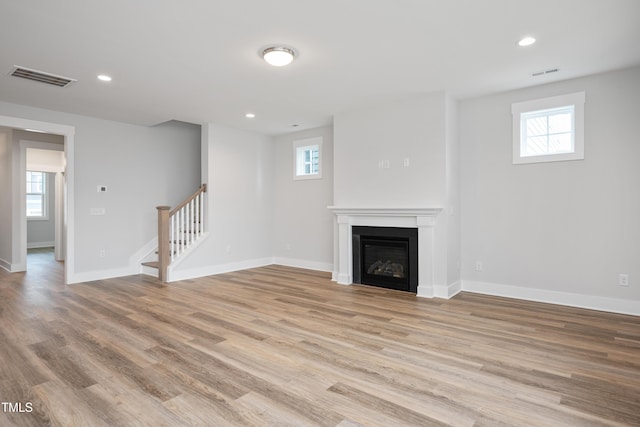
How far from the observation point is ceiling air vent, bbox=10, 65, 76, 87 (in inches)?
151

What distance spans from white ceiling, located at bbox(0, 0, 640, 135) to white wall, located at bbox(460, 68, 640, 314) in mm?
337

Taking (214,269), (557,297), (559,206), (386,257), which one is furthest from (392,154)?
(214,269)

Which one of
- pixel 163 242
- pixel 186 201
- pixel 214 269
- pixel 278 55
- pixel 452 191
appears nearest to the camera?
pixel 278 55

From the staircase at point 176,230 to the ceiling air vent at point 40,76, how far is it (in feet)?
7.15

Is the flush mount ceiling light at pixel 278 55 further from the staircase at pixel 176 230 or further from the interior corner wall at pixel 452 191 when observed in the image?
the staircase at pixel 176 230

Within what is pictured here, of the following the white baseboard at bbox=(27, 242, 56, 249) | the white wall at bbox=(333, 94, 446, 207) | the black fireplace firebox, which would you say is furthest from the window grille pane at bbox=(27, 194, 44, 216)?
the black fireplace firebox

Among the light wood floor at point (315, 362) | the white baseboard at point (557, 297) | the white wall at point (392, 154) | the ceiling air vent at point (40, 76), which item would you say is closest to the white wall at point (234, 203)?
the light wood floor at point (315, 362)

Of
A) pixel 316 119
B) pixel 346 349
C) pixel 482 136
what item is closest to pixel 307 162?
pixel 316 119

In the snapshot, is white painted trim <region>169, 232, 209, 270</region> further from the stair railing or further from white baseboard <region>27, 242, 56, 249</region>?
white baseboard <region>27, 242, 56, 249</region>

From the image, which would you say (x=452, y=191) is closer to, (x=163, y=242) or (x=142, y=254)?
(x=163, y=242)

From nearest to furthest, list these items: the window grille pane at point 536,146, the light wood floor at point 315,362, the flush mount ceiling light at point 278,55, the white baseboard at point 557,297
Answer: the light wood floor at point 315,362, the flush mount ceiling light at point 278,55, the white baseboard at point 557,297, the window grille pane at point 536,146

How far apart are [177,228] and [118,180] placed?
1.37 metres

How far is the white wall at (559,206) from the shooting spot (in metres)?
3.96

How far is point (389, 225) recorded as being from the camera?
17.0ft
